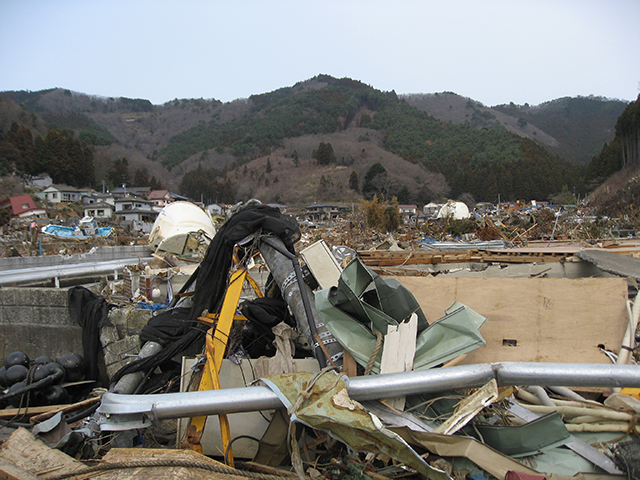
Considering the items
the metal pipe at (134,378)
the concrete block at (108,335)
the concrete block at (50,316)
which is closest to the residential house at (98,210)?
the concrete block at (50,316)

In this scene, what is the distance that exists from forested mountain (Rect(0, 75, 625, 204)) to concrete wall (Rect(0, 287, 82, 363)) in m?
58.7

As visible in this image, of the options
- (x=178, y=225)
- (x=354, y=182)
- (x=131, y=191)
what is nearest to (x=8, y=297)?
(x=178, y=225)

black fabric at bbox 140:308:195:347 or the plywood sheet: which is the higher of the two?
the plywood sheet

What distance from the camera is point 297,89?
15212cm

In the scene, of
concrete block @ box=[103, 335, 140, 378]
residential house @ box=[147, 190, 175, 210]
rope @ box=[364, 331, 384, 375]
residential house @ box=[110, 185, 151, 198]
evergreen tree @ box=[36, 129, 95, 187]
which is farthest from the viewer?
residential house @ box=[147, 190, 175, 210]

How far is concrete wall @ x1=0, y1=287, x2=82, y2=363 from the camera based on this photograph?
6.33 m

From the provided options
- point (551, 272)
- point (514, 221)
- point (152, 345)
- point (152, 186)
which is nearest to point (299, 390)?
point (152, 345)

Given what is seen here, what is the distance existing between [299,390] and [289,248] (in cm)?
206

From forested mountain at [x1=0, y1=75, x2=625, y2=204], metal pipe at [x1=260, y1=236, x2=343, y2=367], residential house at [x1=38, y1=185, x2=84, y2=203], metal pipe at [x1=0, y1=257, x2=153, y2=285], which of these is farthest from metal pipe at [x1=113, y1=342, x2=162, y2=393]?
forested mountain at [x1=0, y1=75, x2=625, y2=204]

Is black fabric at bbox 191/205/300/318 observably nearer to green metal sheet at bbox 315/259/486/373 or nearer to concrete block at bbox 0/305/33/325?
green metal sheet at bbox 315/259/486/373

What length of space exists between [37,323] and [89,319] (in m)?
1.31

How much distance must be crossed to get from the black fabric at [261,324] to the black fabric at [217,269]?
47 cm

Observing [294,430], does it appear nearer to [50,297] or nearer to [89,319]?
[89,319]

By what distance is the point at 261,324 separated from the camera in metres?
3.72
